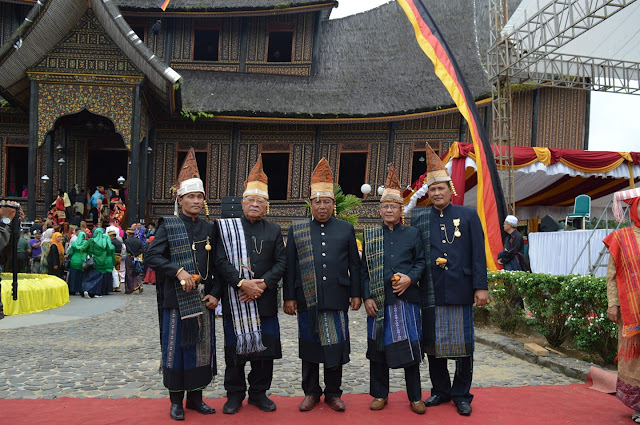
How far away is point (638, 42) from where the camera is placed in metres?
14.9

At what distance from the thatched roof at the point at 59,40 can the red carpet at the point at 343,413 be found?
35.4 feet

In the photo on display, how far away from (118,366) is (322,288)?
2528 mm

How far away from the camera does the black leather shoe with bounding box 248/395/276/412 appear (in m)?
4.05

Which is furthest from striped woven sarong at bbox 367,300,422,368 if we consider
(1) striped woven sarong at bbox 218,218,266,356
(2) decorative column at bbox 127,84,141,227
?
(2) decorative column at bbox 127,84,141,227

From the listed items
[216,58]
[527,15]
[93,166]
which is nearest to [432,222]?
[527,15]

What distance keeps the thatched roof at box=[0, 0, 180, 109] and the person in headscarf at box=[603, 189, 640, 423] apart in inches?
458

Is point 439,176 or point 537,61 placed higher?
point 537,61

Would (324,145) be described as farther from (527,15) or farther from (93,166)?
(93,166)

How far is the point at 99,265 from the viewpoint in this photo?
11.3m

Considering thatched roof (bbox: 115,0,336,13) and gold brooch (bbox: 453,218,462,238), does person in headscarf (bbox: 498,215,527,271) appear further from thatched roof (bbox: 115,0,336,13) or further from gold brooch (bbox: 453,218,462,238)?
thatched roof (bbox: 115,0,336,13)

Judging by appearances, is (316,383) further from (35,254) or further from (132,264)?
(35,254)

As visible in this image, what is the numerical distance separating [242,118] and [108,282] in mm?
7118

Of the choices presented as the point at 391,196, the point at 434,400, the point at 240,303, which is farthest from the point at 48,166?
the point at 434,400

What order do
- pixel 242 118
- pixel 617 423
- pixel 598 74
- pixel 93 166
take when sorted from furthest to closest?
pixel 93 166, pixel 242 118, pixel 598 74, pixel 617 423
